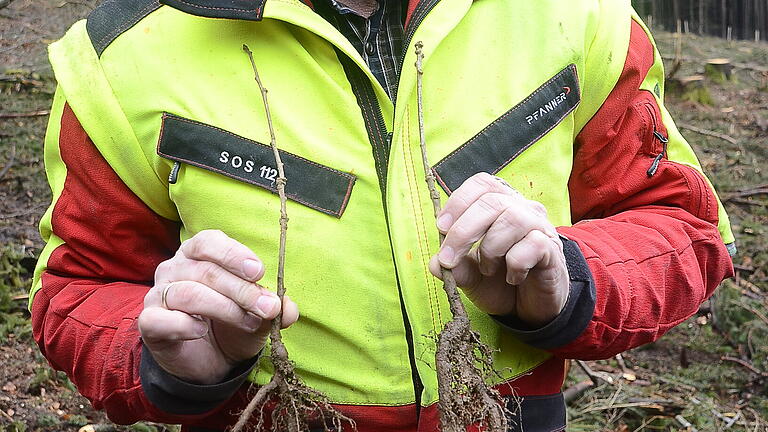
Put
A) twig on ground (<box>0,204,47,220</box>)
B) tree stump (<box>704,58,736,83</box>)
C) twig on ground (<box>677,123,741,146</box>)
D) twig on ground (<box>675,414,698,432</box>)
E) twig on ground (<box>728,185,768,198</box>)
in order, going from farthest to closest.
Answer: tree stump (<box>704,58,736,83</box>)
twig on ground (<box>677,123,741,146</box>)
twig on ground (<box>728,185,768,198</box>)
twig on ground (<box>0,204,47,220</box>)
twig on ground (<box>675,414,698,432</box>)

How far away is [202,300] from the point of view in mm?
1264

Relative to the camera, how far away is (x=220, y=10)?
1.51 metres

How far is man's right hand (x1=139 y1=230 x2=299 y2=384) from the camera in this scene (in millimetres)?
1266

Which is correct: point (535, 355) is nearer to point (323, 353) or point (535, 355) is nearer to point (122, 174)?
point (323, 353)

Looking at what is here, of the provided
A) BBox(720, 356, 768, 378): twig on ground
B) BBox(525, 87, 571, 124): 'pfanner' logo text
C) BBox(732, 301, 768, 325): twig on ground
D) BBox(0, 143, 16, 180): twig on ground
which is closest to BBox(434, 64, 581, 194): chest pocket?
BBox(525, 87, 571, 124): 'pfanner' logo text

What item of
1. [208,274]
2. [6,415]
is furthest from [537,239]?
[6,415]

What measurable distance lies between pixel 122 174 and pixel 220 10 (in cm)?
35

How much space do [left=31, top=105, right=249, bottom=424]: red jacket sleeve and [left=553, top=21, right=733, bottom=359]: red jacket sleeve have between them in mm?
690

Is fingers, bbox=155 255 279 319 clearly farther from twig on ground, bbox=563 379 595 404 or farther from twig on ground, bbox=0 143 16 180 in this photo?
Result: twig on ground, bbox=0 143 16 180

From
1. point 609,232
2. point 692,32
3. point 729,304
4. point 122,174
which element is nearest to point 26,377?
point 122,174

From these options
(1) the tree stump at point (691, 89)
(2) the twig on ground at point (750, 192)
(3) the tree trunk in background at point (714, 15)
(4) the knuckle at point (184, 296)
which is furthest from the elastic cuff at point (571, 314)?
(3) the tree trunk in background at point (714, 15)

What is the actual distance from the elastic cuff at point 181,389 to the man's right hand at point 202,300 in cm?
4

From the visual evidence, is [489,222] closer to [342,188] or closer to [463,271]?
[463,271]

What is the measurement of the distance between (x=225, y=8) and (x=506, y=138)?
542mm
